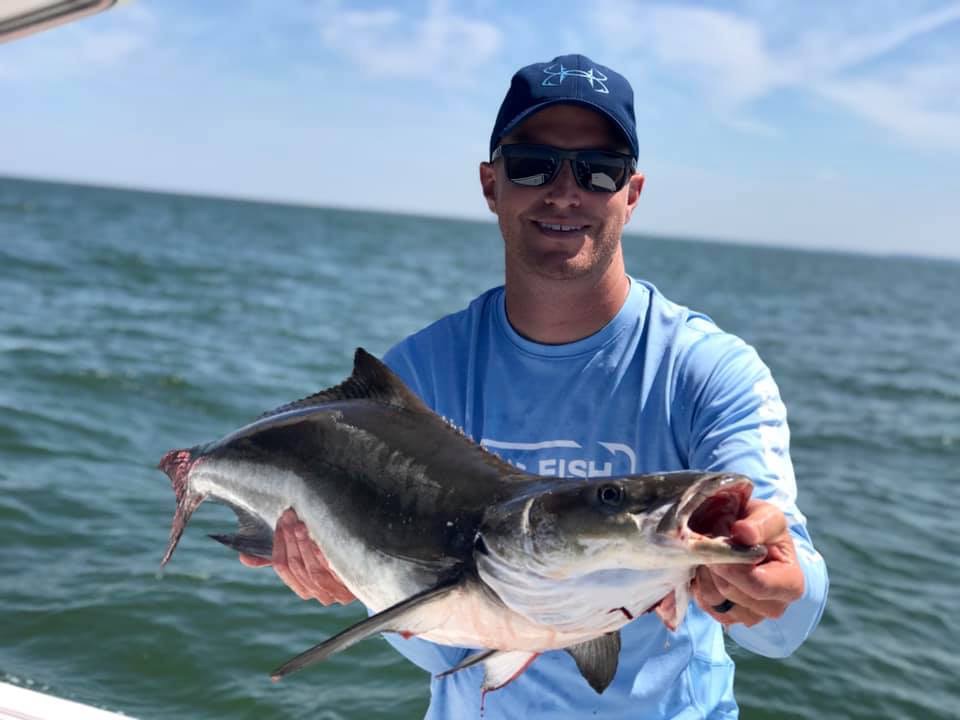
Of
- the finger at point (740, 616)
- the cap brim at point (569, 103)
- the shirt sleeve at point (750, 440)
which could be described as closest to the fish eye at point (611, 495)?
the finger at point (740, 616)

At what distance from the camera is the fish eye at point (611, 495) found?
1873mm

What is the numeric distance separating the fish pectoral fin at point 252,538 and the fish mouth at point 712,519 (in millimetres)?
1372

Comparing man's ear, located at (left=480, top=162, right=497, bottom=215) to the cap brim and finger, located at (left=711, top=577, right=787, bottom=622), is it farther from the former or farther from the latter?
finger, located at (left=711, top=577, right=787, bottom=622)

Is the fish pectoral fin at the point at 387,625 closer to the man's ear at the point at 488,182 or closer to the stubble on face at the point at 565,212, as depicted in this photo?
the stubble on face at the point at 565,212

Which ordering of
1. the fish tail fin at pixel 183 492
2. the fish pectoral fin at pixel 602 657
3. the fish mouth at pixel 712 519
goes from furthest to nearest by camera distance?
1. the fish tail fin at pixel 183 492
2. the fish pectoral fin at pixel 602 657
3. the fish mouth at pixel 712 519

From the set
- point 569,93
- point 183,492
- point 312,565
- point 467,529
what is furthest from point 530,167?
point 183,492

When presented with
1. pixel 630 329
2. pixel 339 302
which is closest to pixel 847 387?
pixel 339 302

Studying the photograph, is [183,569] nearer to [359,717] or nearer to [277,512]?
[359,717]

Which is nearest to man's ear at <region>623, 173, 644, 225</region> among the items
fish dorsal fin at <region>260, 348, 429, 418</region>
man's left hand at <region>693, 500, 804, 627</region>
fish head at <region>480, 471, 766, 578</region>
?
fish dorsal fin at <region>260, 348, 429, 418</region>

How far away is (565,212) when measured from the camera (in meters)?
2.75

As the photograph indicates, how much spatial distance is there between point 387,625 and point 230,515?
7.40 meters

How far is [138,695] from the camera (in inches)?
230

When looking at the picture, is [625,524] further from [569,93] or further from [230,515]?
[230,515]

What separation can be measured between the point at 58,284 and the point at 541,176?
989 inches
